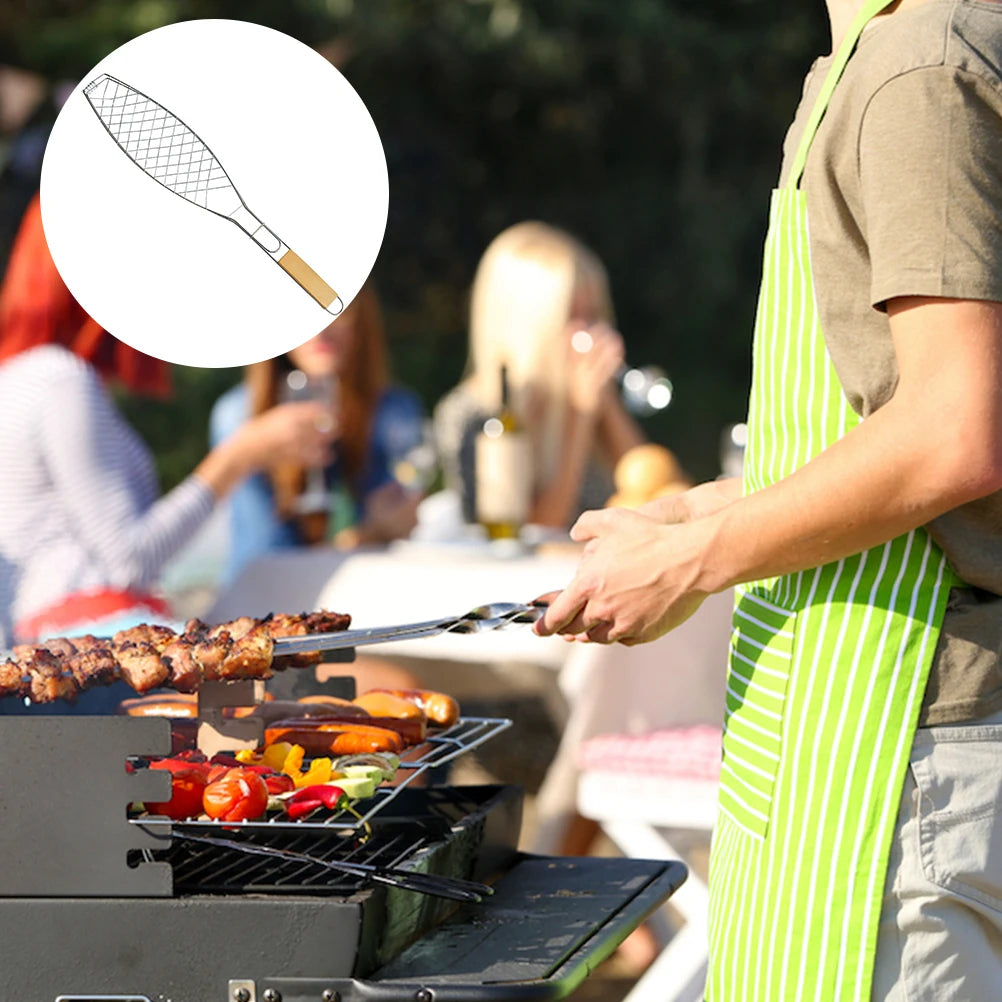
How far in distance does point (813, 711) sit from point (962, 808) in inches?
5.9

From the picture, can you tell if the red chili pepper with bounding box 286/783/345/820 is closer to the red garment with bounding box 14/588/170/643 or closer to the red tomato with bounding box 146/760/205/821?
the red tomato with bounding box 146/760/205/821

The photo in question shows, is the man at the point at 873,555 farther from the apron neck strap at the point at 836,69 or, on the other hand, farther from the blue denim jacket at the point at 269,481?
the blue denim jacket at the point at 269,481

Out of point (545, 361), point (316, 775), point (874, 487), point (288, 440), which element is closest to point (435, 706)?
point (316, 775)

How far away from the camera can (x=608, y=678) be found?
3.21 metres

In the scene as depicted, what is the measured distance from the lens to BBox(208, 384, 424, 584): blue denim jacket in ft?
14.1

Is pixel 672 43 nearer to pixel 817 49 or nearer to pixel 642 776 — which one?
pixel 817 49

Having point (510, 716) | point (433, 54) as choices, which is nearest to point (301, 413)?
point (510, 716)

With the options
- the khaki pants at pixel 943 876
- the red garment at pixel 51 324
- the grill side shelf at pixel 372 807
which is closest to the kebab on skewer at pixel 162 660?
the grill side shelf at pixel 372 807

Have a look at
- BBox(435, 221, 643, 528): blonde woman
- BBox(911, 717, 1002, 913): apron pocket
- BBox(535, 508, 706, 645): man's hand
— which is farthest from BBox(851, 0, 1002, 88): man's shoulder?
BBox(435, 221, 643, 528): blonde woman

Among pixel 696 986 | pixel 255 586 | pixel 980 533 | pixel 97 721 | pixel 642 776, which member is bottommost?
pixel 696 986

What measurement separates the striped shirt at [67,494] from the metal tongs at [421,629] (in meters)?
1.64

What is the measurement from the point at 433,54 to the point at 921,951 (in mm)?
13235

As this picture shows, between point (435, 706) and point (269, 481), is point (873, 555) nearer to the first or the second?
point (435, 706)

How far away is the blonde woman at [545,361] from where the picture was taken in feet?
13.7
